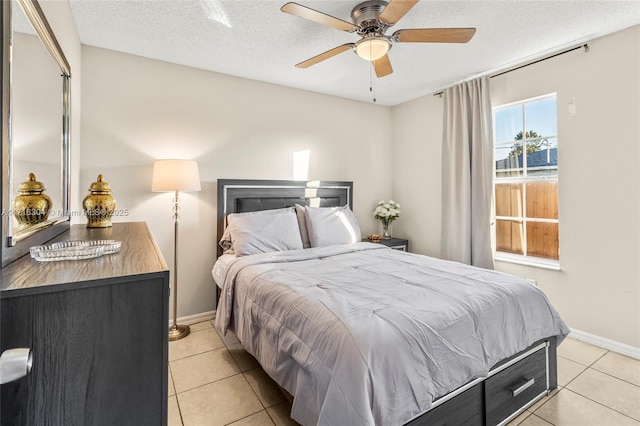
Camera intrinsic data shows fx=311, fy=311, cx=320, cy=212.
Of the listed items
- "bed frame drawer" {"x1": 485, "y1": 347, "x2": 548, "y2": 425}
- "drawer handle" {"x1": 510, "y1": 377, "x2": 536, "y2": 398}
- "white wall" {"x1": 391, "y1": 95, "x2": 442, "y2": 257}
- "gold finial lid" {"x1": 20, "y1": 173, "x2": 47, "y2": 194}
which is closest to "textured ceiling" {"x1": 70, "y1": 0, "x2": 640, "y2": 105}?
"white wall" {"x1": 391, "y1": 95, "x2": 442, "y2": 257}

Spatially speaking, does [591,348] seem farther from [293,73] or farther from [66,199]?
[66,199]

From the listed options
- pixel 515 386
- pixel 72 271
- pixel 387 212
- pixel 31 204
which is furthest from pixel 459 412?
pixel 387 212

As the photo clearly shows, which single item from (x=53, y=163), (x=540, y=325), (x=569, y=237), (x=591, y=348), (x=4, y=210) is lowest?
(x=591, y=348)

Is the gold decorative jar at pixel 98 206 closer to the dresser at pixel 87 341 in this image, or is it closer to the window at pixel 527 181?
the dresser at pixel 87 341

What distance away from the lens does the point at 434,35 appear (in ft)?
6.55

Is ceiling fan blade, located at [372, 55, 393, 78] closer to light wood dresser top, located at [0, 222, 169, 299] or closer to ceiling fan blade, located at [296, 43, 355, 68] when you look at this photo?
ceiling fan blade, located at [296, 43, 355, 68]

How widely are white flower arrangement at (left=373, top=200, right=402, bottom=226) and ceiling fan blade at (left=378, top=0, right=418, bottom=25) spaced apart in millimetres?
2531

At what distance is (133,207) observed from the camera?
2.86 meters

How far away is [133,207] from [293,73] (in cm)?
205

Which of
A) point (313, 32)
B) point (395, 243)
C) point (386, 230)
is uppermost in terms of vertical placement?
point (313, 32)

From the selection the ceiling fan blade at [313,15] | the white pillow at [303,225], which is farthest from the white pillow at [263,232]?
the ceiling fan blade at [313,15]

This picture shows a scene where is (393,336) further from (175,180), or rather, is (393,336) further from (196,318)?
(196,318)

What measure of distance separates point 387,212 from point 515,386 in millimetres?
2581

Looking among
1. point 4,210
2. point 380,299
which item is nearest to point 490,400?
point 380,299
